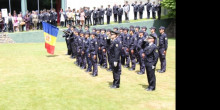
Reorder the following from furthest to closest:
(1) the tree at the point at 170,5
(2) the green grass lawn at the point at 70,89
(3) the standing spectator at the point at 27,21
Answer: (1) the tree at the point at 170,5
(3) the standing spectator at the point at 27,21
(2) the green grass lawn at the point at 70,89

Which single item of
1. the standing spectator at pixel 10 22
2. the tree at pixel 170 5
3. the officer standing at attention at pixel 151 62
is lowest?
the officer standing at attention at pixel 151 62

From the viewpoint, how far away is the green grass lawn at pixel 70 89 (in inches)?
327

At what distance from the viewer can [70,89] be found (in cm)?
1012

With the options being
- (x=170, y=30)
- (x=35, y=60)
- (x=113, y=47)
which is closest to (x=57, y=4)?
(x=170, y=30)

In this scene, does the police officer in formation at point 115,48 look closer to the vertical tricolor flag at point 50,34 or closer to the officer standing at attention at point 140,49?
the officer standing at attention at point 140,49

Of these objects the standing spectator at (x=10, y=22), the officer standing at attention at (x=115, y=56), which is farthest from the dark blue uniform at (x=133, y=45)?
the standing spectator at (x=10, y=22)

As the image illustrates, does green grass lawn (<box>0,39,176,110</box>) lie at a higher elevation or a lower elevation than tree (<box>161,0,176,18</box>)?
lower

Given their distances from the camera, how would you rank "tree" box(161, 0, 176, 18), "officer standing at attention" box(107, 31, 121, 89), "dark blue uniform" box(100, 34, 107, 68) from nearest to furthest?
"officer standing at attention" box(107, 31, 121, 89) < "dark blue uniform" box(100, 34, 107, 68) < "tree" box(161, 0, 176, 18)

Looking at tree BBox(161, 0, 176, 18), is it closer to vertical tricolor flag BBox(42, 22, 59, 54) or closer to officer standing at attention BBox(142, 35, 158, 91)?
vertical tricolor flag BBox(42, 22, 59, 54)

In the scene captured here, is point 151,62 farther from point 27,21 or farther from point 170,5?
point 170,5

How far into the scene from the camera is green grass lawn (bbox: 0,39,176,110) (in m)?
8.31

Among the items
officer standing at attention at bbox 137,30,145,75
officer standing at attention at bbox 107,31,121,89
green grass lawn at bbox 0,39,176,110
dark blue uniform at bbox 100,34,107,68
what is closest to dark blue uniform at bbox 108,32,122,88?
officer standing at attention at bbox 107,31,121,89

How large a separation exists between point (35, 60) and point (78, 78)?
16.9 feet

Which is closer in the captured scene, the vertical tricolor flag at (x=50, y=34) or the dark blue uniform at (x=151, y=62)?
the dark blue uniform at (x=151, y=62)
